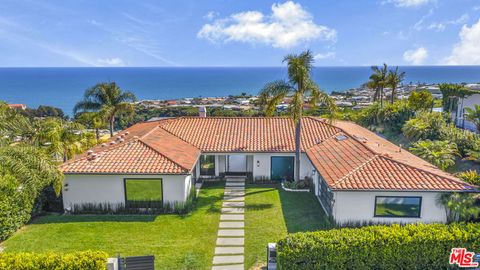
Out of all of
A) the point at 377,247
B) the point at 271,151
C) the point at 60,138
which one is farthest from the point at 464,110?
the point at 60,138

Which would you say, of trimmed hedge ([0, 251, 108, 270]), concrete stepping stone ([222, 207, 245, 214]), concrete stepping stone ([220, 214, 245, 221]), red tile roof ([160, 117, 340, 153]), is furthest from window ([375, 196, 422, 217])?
trimmed hedge ([0, 251, 108, 270])

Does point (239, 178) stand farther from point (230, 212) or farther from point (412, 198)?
point (412, 198)

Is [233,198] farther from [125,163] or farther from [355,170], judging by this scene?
[355,170]

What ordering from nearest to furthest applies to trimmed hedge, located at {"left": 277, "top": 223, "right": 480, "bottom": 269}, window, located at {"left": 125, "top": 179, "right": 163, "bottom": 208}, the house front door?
trimmed hedge, located at {"left": 277, "top": 223, "right": 480, "bottom": 269} → window, located at {"left": 125, "top": 179, "right": 163, "bottom": 208} → the house front door

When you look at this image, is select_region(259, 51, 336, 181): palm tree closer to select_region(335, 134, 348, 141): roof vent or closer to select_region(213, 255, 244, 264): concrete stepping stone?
select_region(335, 134, 348, 141): roof vent

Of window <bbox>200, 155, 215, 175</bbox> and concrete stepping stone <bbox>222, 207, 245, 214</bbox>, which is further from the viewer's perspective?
window <bbox>200, 155, 215, 175</bbox>
